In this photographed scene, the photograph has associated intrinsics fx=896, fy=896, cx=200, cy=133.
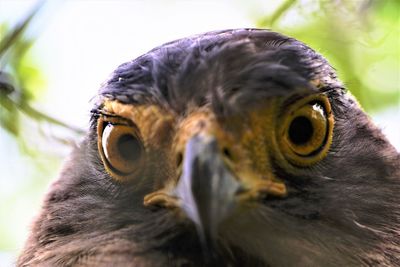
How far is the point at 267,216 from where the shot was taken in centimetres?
301

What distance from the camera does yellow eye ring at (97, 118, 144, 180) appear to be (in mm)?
3287

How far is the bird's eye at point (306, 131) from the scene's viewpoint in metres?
3.18

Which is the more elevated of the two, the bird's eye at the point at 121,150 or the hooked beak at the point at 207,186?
the bird's eye at the point at 121,150

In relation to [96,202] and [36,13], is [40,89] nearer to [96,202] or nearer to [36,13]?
[36,13]

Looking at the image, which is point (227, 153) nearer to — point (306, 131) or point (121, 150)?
point (306, 131)

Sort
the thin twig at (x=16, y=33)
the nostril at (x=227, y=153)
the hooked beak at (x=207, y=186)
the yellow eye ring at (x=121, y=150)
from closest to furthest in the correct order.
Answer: the hooked beak at (x=207, y=186) → the nostril at (x=227, y=153) → the yellow eye ring at (x=121, y=150) → the thin twig at (x=16, y=33)

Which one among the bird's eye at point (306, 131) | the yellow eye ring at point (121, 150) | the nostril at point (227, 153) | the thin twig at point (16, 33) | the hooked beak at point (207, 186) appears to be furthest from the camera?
the thin twig at point (16, 33)

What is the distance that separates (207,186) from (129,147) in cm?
65

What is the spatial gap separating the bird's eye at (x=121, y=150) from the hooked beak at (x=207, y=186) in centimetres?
45

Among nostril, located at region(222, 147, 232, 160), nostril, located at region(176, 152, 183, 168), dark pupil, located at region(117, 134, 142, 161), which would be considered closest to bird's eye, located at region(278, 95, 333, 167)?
nostril, located at region(222, 147, 232, 160)

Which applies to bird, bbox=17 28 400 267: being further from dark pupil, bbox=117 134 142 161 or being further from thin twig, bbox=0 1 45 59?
thin twig, bbox=0 1 45 59

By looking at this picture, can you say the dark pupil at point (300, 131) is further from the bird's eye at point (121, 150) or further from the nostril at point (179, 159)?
the bird's eye at point (121, 150)

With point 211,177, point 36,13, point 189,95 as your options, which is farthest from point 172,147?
point 36,13

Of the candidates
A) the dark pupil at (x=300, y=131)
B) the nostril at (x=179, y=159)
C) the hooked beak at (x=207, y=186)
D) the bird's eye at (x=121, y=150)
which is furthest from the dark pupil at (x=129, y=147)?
the dark pupil at (x=300, y=131)
